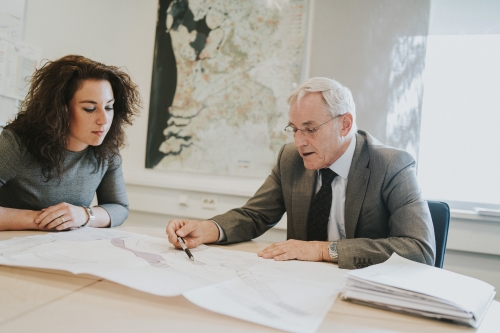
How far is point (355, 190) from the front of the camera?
1.53 metres

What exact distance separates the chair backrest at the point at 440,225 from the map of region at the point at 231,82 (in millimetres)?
1468

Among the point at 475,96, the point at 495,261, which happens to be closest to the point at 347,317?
the point at 495,261

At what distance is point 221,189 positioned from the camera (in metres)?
2.97

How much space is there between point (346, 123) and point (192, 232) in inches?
29.9

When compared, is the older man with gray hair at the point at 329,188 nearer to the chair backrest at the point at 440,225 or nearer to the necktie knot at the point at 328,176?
the necktie knot at the point at 328,176

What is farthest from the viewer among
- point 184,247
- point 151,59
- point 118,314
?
point 151,59

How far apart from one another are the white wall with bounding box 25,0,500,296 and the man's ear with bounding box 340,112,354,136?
111 cm

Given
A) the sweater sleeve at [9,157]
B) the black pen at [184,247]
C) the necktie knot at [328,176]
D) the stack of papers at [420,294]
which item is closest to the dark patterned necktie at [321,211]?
the necktie knot at [328,176]

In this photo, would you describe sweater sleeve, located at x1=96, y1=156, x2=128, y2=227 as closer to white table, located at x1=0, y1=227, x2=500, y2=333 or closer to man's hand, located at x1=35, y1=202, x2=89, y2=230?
man's hand, located at x1=35, y1=202, x2=89, y2=230

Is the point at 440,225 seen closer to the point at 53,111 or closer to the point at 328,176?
the point at 328,176

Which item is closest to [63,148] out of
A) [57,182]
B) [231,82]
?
[57,182]

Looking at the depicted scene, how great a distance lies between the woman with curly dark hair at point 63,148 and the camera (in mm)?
1527

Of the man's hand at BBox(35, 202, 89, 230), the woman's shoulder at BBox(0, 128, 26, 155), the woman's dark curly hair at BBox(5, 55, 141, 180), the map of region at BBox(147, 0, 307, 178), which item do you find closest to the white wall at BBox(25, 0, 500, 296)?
the map of region at BBox(147, 0, 307, 178)

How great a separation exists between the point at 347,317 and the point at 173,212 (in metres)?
2.47
